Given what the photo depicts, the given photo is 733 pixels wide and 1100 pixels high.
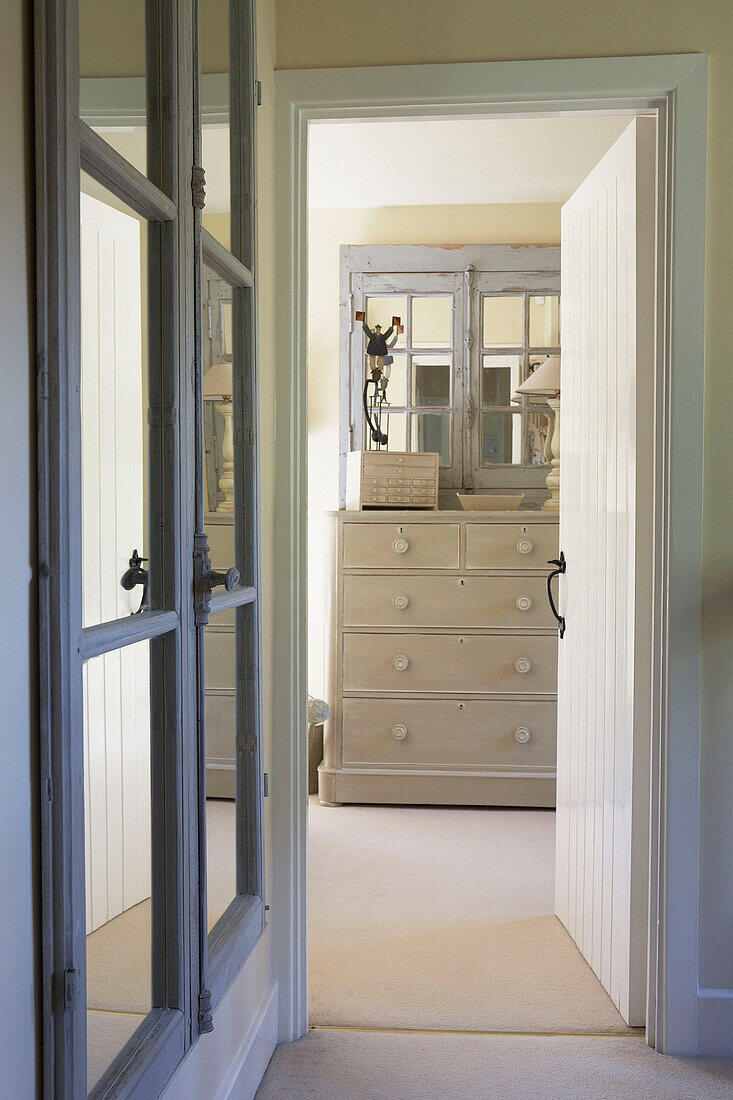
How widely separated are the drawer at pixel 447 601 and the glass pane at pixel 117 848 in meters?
2.58

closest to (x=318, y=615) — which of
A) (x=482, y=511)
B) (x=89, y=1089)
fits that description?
(x=482, y=511)

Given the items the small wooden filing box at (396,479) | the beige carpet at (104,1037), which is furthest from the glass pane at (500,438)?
the beige carpet at (104,1037)

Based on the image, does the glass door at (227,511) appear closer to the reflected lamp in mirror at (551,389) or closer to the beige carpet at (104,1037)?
the beige carpet at (104,1037)

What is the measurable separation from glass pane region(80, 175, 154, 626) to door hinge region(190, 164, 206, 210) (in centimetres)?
21

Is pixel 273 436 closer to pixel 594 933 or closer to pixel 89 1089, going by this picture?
pixel 89 1089

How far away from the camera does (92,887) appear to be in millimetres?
1081

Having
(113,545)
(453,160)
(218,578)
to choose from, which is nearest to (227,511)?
(218,578)

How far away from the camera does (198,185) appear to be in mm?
1449

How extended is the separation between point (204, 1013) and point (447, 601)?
2.53 meters

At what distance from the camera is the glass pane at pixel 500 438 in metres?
4.30

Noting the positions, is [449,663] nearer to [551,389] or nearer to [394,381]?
[551,389]

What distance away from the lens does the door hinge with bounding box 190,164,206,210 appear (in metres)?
1.44

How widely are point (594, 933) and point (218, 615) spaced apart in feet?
5.01

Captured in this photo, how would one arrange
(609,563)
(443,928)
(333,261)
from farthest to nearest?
(333,261), (443,928), (609,563)
